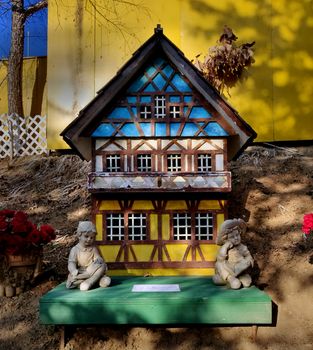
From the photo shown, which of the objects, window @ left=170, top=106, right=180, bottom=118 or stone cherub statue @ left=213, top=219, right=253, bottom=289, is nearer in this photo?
stone cherub statue @ left=213, top=219, right=253, bottom=289

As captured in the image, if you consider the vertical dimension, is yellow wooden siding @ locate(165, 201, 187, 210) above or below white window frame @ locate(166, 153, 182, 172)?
below

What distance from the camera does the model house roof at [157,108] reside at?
19.6 ft

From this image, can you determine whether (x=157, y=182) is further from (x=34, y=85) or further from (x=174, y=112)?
(x=34, y=85)

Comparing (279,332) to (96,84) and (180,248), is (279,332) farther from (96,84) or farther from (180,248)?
(96,84)

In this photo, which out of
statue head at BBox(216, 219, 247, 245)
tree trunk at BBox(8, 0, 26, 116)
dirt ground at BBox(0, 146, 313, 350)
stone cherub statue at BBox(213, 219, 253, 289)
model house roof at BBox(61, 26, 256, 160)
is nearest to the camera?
dirt ground at BBox(0, 146, 313, 350)

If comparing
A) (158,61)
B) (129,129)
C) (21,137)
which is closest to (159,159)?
(129,129)

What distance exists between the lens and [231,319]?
15.2ft

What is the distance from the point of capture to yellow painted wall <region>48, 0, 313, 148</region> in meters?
10.8

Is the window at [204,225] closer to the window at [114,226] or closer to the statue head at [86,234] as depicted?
the window at [114,226]

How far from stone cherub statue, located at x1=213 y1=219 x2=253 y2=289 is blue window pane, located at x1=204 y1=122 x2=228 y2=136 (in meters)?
1.42

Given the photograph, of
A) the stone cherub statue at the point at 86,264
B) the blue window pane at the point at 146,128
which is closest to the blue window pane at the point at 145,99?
the blue window pane at the point at 146,128

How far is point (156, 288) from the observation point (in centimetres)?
508

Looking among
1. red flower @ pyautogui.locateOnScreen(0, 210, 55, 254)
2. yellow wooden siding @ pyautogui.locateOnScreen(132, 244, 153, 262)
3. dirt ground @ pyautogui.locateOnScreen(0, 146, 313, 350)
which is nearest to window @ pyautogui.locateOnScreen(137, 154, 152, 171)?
yellow wooden siding @ pyautogui.locateOnScreen(132, 244, 153, 262)

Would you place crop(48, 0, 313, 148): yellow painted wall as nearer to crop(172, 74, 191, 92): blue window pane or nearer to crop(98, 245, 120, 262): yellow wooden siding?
crop(172, 74, 191, 92): blue window pane
